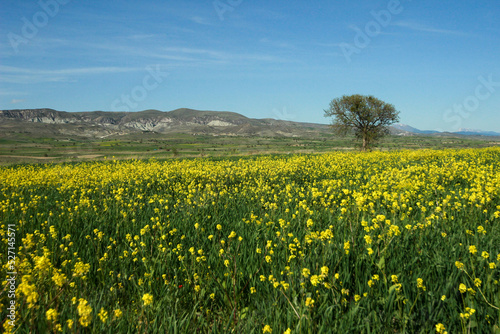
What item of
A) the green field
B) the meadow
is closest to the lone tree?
the green field

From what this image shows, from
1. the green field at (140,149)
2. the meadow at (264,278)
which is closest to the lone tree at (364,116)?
the green field at (140,149)

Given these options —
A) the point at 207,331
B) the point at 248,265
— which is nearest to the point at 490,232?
the point at 248,265

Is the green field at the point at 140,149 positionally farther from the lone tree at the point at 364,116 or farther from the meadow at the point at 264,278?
the meadow at the point at 264,278

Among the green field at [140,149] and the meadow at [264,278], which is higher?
the meadow at [264,278]

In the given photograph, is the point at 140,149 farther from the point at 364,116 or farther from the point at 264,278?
the point at 264,278

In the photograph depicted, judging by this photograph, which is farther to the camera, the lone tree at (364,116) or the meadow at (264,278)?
→ the lone tree at (364,116)

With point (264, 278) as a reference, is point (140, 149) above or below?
below

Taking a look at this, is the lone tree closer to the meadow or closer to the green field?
the green field

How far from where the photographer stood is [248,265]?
4.15m

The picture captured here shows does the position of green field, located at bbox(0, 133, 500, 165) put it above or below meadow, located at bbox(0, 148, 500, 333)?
below

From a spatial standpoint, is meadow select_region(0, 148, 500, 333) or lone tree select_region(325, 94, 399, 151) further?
lone tree select_region(325, 94, 399, 151)

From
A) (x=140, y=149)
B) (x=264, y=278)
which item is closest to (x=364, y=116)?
(x=264, y=278)

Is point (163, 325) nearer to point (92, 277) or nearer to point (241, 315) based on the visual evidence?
point (241, 315)

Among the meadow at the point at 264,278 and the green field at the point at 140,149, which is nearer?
the meadow at the point at 264,278
